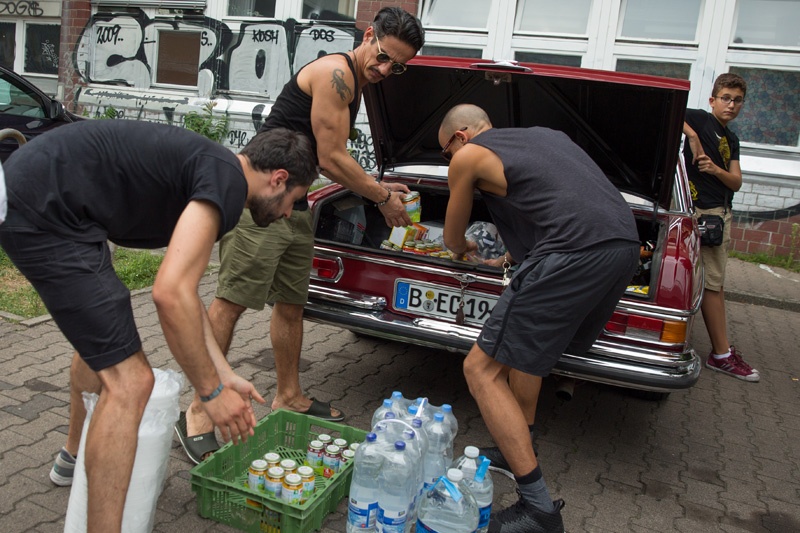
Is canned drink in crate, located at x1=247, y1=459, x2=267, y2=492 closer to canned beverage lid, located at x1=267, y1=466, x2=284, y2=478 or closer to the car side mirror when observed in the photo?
canned beverage lid, located at x1=267, y1=466, x2=284, y2=478

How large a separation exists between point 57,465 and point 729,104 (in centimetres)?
477

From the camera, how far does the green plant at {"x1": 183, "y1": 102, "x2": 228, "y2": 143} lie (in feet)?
38.1

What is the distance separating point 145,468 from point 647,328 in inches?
88.5

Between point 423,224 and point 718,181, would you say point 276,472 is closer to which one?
point 423,224

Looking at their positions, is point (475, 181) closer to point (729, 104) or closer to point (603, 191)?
point (603, 191)

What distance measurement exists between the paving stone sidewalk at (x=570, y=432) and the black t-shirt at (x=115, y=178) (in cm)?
120

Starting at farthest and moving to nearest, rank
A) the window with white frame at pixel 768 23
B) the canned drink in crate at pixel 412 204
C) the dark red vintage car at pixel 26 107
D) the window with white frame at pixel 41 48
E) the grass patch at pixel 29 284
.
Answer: the window with white frame at pixel 41 48
the window with white frame at pixel 768 23
the dark red vintage car at pixel 26 107
the grass patch at pixel 29 284
the canned drink in crate at pixel 412 204

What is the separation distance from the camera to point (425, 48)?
10.6m

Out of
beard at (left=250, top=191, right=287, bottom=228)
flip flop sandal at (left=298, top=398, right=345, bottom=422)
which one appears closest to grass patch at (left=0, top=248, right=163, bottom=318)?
flip flop sandal at (left=298, top=398, right=345, bottom=422)

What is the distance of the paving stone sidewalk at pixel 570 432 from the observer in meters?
2.95

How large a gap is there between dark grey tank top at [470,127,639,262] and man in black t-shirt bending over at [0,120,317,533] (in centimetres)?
119

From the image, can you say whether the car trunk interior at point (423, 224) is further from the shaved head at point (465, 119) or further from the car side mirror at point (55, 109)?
the car side mirror at point (55, 109)

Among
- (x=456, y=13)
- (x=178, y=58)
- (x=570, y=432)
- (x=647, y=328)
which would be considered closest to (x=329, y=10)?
(x=456, y=13)

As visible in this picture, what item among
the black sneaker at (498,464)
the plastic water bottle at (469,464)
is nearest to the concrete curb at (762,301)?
the black sneaker at (498,464)
